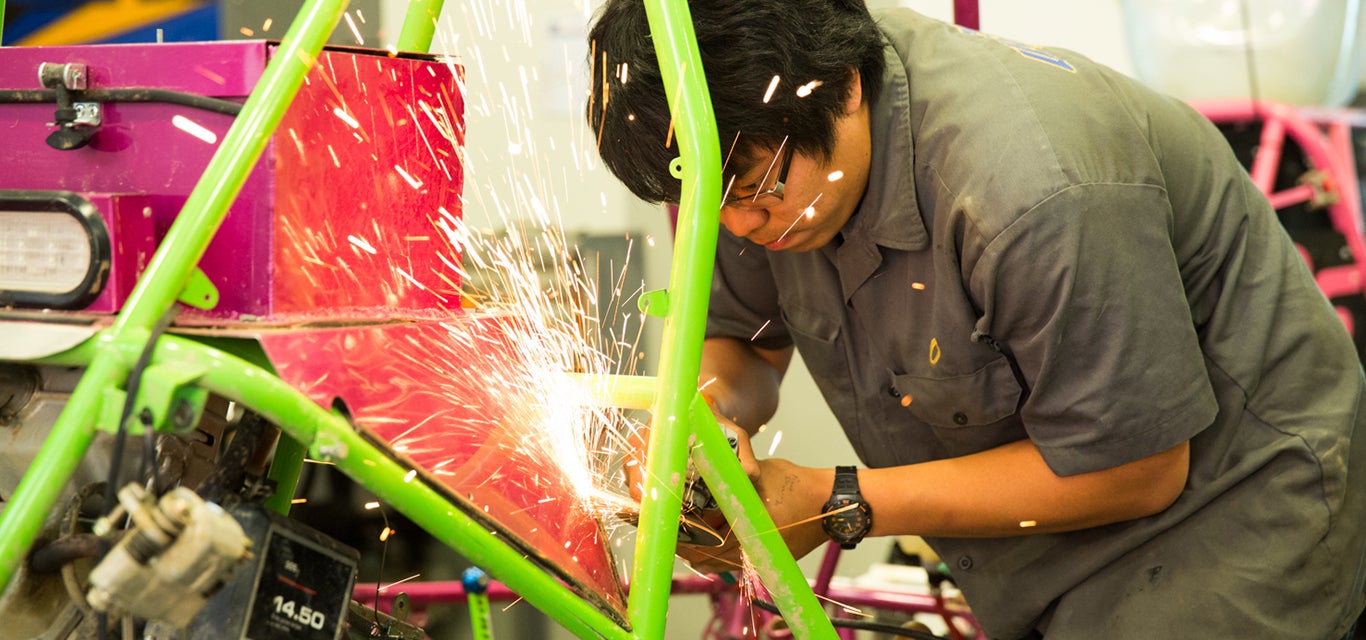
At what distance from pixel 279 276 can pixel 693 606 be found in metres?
3.37

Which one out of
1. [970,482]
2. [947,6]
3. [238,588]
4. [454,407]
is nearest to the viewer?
[238,588]

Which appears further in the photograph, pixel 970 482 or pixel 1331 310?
pixel 1331 310

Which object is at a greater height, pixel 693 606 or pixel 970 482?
pixel 970 482

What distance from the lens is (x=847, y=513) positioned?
1.82m

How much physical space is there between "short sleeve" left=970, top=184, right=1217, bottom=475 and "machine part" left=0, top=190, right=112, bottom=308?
117 centimetres

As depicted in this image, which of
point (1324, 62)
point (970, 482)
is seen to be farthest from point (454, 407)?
point (1324, 62)

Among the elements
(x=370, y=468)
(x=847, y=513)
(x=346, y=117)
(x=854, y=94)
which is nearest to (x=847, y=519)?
(x=847, y=513)

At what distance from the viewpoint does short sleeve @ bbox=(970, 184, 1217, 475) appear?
62.6 inches

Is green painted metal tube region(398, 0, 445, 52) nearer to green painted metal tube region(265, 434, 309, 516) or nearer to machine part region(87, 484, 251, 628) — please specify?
green painted metal tube region(265, 434, 309, 516)

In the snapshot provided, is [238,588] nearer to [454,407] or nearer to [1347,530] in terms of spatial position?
[454,407]

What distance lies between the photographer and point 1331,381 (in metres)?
1.96

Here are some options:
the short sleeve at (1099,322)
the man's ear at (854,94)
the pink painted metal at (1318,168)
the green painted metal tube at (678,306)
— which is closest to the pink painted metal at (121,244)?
the green painted metal tube at (678,306)

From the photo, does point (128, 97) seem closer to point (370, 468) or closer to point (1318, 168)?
point (370, 468)

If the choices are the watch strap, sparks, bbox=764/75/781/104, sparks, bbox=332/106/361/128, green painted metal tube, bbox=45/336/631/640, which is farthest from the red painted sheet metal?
sparks, bbox=764/75/781/104
